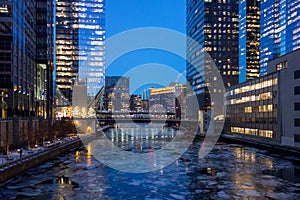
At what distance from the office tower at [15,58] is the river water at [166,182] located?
143 ft

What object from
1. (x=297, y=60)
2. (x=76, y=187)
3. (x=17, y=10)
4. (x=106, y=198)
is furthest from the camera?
(x=17, y=10)

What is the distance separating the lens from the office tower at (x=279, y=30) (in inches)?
6594

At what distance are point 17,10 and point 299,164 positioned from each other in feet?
237

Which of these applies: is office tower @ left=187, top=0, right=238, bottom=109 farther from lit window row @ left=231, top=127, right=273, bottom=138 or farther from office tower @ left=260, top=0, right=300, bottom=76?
lit window row @ left=231, top=127, right=273, bottom=138

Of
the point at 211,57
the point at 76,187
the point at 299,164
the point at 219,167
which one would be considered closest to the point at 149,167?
the point at 219,167

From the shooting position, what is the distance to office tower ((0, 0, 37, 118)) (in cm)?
7894

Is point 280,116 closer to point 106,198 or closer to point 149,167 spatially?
point 149,167

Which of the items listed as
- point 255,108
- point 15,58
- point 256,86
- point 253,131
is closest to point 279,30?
point 256,86

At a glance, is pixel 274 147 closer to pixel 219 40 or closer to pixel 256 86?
pixel 256 86

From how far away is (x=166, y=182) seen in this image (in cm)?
3055

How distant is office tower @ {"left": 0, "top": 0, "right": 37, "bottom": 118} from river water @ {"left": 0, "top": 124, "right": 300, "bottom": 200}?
43.5m

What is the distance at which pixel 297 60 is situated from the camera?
54.6 metres

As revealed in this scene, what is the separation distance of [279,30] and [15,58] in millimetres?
152234

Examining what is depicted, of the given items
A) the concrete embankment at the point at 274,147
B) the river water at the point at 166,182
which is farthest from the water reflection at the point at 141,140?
the river water at the point at 166,182
